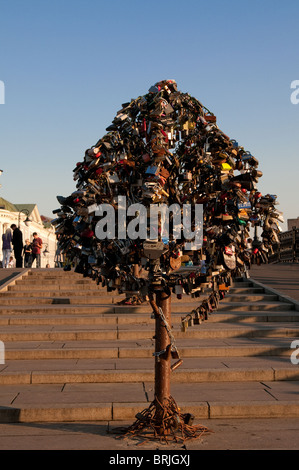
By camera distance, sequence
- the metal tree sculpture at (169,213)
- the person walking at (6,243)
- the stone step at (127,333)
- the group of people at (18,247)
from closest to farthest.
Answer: the metal tree sculpture at (169,213)
the stone step at (127,333)
the group of people at (18,247)
the person walking at (6,243)

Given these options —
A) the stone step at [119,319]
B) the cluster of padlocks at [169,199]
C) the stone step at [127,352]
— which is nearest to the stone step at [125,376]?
the stone step at [127,352]

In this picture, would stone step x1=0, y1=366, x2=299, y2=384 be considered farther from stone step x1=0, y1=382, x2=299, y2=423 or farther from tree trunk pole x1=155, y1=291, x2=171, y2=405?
tree trunk pole x1=155, y1=291, x2=171, y2=405

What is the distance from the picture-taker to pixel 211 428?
630 centimetres

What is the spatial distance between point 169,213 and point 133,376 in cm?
355

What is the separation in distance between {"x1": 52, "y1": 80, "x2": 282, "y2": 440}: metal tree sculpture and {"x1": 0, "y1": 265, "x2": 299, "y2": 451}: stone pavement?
727 millimetres

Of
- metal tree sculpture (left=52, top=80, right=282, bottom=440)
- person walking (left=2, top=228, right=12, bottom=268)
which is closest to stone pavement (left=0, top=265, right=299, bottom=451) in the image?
metal tree sculpture (left=52, top=80, right=282, bottom=440)

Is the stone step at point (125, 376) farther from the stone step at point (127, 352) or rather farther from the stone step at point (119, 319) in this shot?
the stone step at point (119, 319)

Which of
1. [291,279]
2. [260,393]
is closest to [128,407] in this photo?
[260,393]

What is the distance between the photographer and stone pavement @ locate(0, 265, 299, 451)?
6.04 m

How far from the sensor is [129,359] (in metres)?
9.40

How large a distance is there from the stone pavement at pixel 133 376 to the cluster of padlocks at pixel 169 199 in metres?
1.59

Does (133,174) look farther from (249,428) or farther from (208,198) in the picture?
(249,428)

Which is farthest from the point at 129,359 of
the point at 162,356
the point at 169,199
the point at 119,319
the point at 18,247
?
the point at 18,247

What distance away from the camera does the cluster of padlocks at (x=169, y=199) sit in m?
5.39
